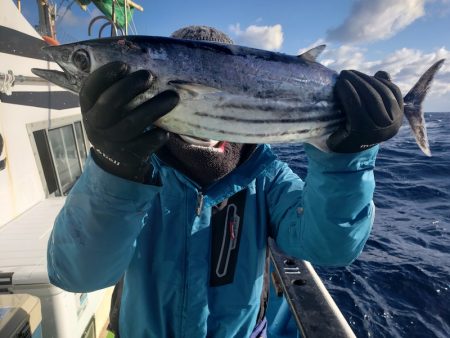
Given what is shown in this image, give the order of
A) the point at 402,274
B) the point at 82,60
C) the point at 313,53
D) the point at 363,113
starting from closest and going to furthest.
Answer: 1. the point at 82,60
2. the point at 363,113
3. the point at 313,53
4. the point at 402,274

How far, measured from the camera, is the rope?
163 inches

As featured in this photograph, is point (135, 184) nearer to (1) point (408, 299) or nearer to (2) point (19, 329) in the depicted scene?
(2) point (19, 329)

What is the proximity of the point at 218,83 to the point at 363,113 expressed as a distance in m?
0.83

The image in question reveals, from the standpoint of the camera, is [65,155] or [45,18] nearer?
[65,155]

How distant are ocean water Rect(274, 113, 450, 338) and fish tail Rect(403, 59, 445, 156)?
447 cm

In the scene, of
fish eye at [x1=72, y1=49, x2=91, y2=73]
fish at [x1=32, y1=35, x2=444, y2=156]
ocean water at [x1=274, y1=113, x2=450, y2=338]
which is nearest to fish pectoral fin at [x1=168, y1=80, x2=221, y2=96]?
fish at [x1=32, y1=35, x2=444, y2=156]

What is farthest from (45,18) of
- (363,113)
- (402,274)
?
(402,274)

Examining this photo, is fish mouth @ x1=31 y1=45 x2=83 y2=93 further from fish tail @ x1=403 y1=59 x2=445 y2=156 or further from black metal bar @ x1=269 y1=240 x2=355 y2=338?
black metal bar @ x1=269 y1=240 x2=355 y2=338

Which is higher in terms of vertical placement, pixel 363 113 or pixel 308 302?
pixel 363 113

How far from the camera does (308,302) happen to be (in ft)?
9.36

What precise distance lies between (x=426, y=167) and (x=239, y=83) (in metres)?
16.3

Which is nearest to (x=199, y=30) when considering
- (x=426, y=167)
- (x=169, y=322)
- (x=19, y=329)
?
(x=169, y=322)

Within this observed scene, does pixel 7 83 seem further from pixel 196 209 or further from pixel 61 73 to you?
pixel 196 209

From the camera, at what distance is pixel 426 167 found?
1545 cm
